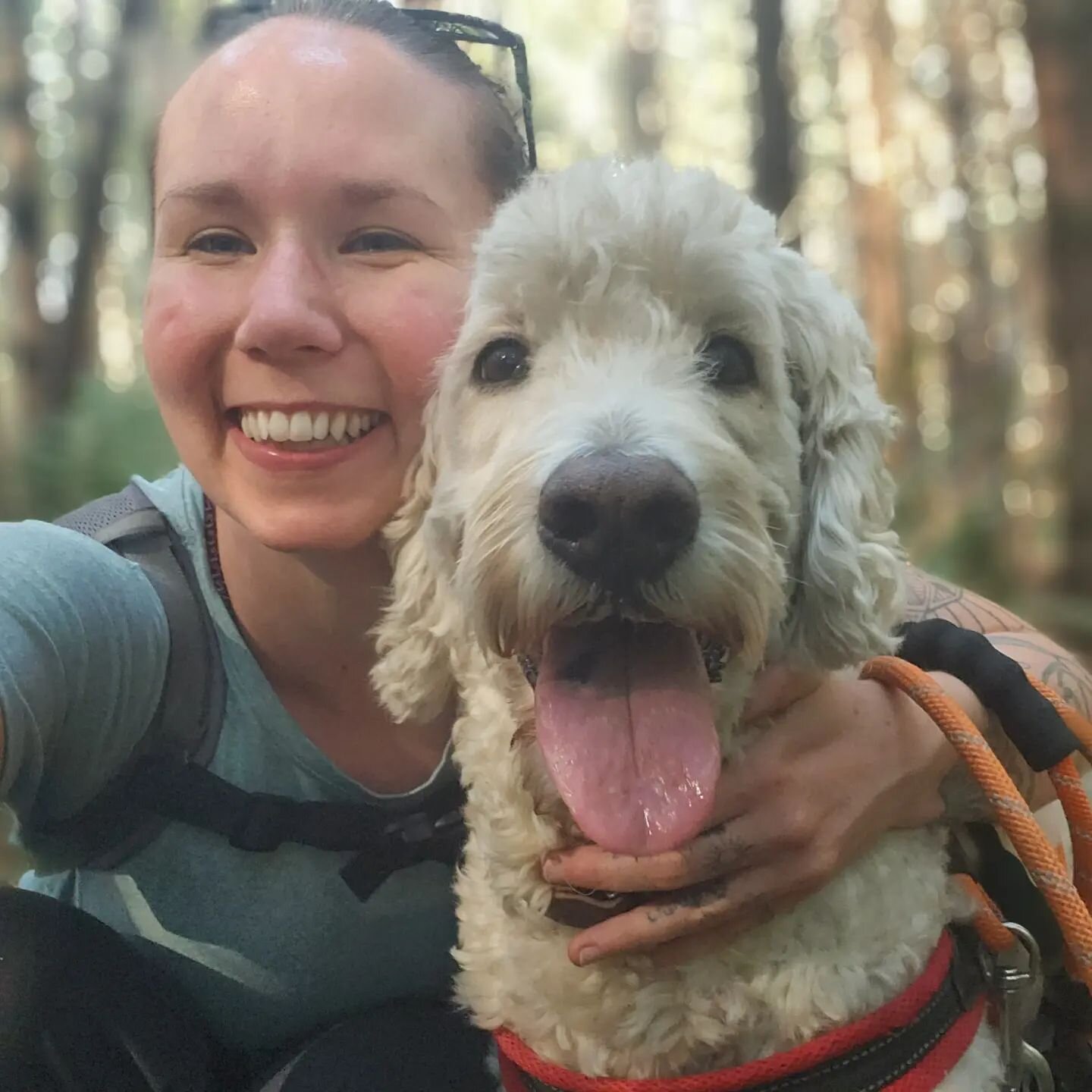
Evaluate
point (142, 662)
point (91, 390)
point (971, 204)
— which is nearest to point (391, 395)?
point (142, 662)

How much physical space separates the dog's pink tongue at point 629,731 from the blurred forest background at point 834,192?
866mm

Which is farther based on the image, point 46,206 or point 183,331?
point 46,206

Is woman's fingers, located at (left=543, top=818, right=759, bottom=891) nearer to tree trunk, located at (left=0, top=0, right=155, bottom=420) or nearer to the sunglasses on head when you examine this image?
the sunglasses on head

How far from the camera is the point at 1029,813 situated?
1688 mm

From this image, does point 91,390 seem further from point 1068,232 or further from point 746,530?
point 746,530

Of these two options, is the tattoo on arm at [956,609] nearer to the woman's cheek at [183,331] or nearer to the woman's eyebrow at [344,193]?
the woman's eyebrow at [344,193]

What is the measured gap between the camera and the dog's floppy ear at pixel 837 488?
1.65 metres

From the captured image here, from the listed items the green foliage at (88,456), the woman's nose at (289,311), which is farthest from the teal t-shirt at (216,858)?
the green foliage at (88,456)

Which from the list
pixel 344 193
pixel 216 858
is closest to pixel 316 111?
pixel 344 193

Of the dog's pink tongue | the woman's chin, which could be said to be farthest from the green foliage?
the dog's pink tongue

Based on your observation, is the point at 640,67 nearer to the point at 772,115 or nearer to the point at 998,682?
the point at 772,115

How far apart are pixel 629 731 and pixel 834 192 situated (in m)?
21.4

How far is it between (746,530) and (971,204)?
20.8 meters

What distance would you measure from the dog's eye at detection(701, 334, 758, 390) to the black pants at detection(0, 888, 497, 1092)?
1310mm
